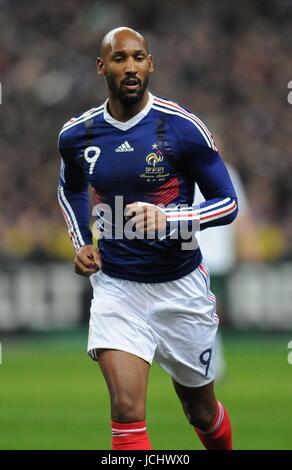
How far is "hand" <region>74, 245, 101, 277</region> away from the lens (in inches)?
233

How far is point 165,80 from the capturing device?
784 inches

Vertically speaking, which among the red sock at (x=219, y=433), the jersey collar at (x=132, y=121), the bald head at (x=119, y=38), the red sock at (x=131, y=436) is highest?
the bald head at (x=119, y=38)

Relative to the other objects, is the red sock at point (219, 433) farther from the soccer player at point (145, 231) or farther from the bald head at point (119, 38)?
the bald head at point (119, 38)

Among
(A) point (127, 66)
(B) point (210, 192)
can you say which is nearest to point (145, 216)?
(B) point (210, 192)

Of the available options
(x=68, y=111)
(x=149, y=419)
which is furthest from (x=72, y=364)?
(x=68, y=111)

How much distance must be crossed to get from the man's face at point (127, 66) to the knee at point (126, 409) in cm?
148

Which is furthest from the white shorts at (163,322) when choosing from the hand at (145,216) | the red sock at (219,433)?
the hand at (145,216)

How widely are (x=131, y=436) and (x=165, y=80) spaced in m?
14.9

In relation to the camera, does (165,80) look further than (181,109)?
Yes

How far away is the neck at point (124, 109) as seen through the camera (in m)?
5.89

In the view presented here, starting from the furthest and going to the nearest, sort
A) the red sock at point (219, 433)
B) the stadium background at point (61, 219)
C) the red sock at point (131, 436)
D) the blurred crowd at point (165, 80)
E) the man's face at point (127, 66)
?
the blurred crowd at point (165, 80), the stadium background at point (61, 219), the red sock at point (219, 433), the man's face at point (127, 66), the red sock at point (131, 436)

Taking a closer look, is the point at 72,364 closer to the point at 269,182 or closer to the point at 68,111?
the point at 269,182

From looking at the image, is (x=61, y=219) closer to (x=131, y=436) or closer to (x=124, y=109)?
(x=124, y=109)

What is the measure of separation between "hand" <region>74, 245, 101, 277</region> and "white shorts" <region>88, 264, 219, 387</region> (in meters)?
0.14
